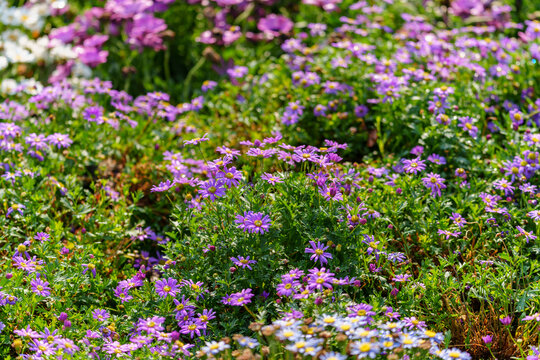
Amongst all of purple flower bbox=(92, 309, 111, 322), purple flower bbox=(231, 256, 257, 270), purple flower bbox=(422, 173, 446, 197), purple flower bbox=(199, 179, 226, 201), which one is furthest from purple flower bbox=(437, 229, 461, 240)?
purple flower bbox=(92, 309, 111, 322)

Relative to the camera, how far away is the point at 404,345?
2.12 meters

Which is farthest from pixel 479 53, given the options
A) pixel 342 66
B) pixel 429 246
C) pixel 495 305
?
pixel 495 305

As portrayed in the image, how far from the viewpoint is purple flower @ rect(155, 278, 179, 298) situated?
2571mm

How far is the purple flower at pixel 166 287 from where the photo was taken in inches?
101

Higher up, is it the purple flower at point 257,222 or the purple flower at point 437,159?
the purple flower at point 257,222

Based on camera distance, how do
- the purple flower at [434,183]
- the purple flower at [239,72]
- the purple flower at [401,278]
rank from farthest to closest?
the purple flower at [239,72] → the purple flower at [434,183] → the purple flower at [401,278]

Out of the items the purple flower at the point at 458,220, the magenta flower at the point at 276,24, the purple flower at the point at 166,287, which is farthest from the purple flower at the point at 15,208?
the magenta flower at the point at 276,24

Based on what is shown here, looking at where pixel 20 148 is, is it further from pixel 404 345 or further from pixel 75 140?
pixel 404 345

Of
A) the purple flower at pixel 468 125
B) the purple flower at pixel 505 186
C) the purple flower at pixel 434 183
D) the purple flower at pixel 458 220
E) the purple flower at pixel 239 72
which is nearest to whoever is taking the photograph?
the purple flower at pixel 458 220

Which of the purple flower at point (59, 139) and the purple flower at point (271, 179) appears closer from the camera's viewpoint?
the purple flower at point (271, 179)

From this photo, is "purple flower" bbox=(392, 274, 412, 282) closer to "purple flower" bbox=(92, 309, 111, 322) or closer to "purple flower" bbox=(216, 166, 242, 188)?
"purple flower" bbox=(216, 166, 242, 188)

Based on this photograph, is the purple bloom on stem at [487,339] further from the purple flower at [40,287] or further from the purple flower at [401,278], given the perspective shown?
the purple flower at [40,287]

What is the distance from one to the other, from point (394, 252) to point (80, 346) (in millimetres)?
1363

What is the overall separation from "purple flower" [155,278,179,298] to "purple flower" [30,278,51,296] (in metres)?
0.45
